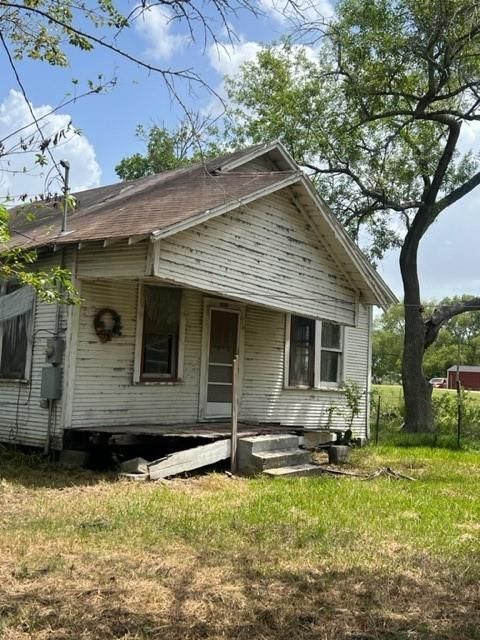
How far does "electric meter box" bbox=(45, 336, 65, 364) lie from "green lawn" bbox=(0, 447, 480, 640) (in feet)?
5.89

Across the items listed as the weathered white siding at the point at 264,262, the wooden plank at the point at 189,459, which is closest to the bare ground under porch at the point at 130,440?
the wooden plank at the point at 189,459

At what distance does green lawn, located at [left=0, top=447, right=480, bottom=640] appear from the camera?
167 inches

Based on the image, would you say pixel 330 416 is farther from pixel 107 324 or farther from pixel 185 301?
pixel 107 324

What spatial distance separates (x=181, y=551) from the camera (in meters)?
5.73

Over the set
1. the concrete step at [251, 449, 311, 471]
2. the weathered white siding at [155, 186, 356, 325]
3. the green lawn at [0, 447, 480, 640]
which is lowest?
the green lawn at [0, 447, 480, 640]

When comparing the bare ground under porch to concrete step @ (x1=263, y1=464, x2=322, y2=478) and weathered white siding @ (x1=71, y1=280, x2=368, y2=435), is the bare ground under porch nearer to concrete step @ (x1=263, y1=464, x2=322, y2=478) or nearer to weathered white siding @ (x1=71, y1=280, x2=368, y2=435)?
weathered white siding @ (x1=71, y1=280, x2=368, y2=435)

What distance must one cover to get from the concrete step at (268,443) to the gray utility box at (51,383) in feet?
9.26

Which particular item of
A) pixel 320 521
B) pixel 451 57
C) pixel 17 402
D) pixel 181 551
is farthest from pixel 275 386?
pixel 451 57

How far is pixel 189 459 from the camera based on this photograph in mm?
9617

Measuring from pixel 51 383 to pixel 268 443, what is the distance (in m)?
3.42

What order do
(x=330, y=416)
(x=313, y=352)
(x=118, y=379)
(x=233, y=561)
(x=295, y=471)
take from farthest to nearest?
1. (x=330, y=416)
2. (x=313, y=352)
3. (x=118, y=379)
4. (x=295, y=471)
5. (x=233, y=561)

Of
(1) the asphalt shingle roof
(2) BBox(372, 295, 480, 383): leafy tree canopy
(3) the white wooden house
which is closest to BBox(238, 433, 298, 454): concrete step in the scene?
(3) the white wooden house

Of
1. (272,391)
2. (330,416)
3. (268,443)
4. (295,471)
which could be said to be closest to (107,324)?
(268,443)

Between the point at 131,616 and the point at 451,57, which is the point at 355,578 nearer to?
the point at 131,616
